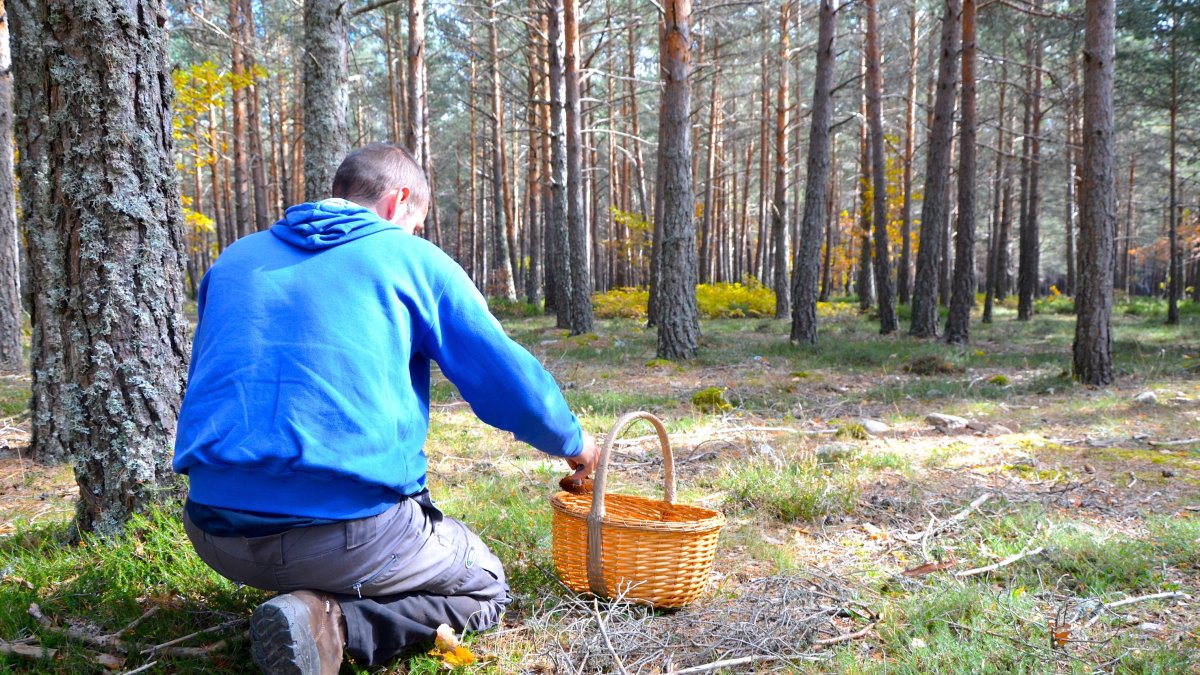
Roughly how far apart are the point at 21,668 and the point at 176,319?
4.85 ft

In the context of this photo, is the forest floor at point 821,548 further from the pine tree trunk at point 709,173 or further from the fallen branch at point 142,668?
the pine tree trunk at point 709,173

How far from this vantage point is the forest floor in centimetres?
261

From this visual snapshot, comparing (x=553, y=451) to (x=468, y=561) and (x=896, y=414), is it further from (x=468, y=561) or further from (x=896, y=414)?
(x=896, y=414)

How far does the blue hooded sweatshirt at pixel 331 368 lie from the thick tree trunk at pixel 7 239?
8509 mm

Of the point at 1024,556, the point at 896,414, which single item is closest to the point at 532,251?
the point at 896,414

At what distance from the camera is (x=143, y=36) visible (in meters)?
3.30

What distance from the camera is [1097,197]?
26.5 ft

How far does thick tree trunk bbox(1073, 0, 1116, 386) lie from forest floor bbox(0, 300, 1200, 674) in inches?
29.8

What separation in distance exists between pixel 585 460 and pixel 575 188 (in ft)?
40.0

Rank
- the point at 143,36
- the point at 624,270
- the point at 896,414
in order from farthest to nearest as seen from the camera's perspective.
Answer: the point at 624,270, the point at 896,414, the point at 143,36

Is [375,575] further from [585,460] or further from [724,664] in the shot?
[724,664]

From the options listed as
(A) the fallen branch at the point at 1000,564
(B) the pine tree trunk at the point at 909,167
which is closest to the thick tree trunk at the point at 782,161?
(B) the pine tree trunk at the point at 909,167

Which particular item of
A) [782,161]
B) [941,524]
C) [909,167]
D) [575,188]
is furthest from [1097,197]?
[909,167]

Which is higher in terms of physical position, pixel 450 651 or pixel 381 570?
pixel 381 570
